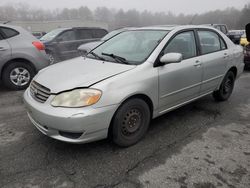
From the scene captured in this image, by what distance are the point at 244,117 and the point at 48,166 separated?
3261mm

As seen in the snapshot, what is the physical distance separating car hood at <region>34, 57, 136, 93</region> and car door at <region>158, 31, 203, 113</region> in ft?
1.90

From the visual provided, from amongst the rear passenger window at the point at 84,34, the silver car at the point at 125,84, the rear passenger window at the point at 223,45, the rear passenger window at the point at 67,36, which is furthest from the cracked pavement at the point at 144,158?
the rear passenger window at the point at 84,34

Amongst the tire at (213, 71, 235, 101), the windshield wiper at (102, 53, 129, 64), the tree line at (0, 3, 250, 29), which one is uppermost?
the tree line at (0, 3, 250, 29)

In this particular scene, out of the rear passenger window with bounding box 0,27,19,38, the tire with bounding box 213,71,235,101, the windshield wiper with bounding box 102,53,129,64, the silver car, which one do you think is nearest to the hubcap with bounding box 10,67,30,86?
the rear passenger window with bounding box 0,27,19,38

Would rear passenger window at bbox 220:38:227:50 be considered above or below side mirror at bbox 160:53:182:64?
above

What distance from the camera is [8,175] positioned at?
222 cm

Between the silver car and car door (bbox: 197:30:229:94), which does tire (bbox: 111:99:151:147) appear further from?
car door (bbox: 197:30:229:94)

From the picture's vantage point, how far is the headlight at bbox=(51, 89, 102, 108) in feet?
7.31

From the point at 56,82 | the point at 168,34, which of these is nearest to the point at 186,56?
the point at 168,34

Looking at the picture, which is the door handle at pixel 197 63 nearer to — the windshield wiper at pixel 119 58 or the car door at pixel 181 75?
the car door at pixel 181 75

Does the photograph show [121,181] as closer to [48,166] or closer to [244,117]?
[48,166]

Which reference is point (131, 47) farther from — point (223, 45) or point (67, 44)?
point (67, 44)

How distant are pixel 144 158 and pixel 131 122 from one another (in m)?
0.47

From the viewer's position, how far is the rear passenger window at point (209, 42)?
360cm
